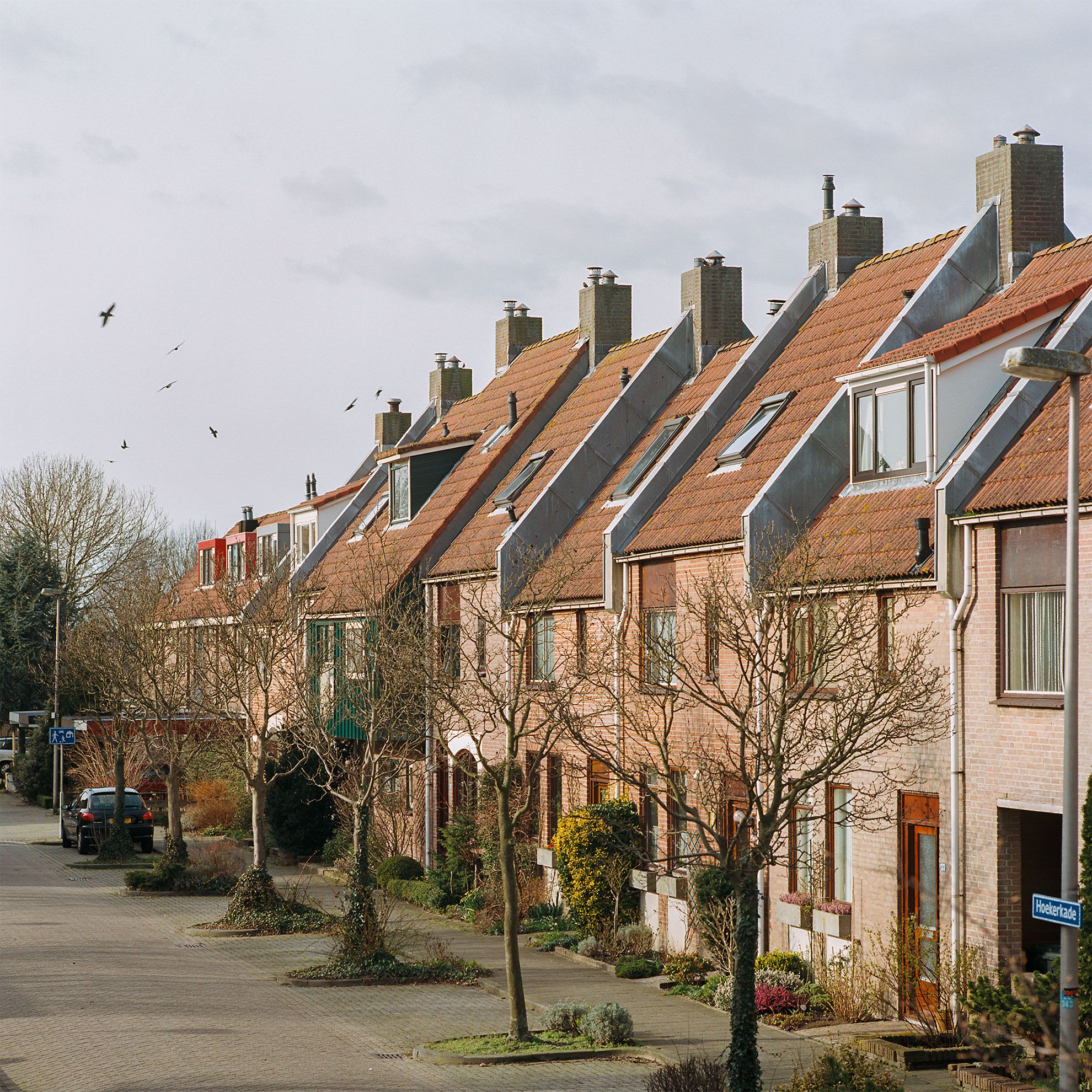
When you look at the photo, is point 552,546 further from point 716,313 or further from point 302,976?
point 302,976

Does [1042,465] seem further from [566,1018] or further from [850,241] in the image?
[850,241]

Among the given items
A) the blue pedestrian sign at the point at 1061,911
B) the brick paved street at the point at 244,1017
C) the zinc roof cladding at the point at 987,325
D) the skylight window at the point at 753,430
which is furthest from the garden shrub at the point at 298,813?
the blue pedestrian sign at the point at 1061,911

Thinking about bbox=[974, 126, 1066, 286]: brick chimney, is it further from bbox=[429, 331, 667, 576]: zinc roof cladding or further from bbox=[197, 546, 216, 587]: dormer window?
bbox=[197, 546, 216, 587]: dormer window

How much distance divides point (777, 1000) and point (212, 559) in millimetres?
40754

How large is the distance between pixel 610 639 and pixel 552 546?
6.66 m

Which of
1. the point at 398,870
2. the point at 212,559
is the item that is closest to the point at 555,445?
the point at 398,870

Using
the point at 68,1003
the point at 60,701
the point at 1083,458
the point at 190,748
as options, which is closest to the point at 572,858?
the point at 68,1003

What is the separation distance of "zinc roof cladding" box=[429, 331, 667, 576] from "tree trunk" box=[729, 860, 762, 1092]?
15396mm

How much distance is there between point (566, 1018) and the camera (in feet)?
58.0

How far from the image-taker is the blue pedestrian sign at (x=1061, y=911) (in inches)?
453

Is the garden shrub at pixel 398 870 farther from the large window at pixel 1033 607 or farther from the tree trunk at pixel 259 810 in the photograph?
the large window at pixel 1033 607

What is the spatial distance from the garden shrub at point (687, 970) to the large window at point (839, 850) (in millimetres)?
2628

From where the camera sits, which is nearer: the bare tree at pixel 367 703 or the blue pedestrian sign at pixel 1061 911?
the blue pedestrian sign at pixel 1061 911

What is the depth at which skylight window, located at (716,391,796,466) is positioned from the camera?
23500 millimetres
